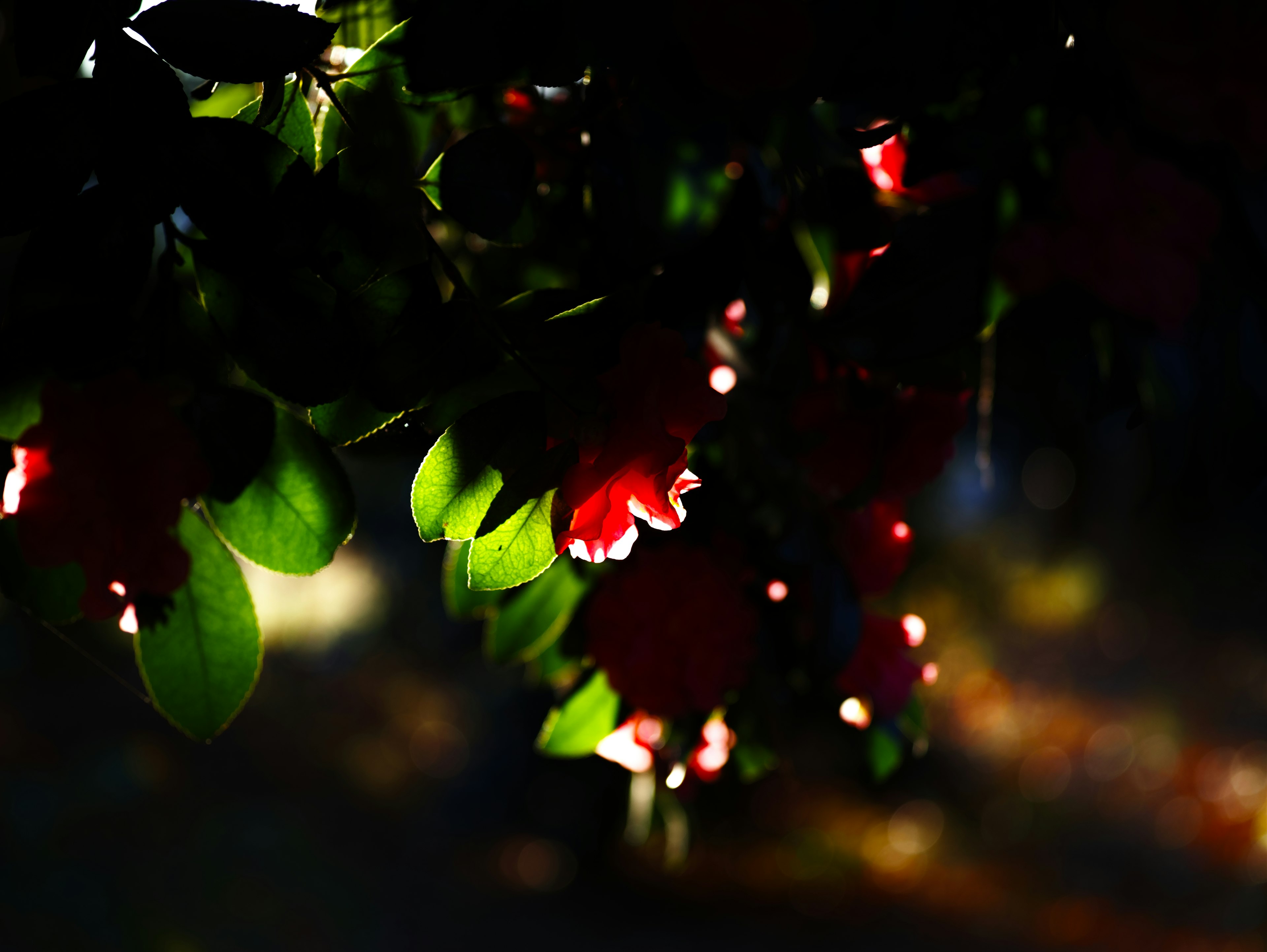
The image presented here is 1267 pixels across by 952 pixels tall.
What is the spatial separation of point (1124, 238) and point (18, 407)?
1.71ft

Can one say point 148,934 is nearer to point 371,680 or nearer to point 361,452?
point 371,680

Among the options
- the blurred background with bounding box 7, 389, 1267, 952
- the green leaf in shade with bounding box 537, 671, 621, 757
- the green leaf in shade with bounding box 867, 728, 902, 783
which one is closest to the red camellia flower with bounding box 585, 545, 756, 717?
the green leaf in shade with bounding box 537, 671, 621, 757

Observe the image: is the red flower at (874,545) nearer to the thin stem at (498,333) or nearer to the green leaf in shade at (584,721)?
the green leaf in shade at (584,721)

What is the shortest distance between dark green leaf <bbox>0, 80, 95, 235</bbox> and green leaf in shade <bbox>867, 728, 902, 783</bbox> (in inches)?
25.5

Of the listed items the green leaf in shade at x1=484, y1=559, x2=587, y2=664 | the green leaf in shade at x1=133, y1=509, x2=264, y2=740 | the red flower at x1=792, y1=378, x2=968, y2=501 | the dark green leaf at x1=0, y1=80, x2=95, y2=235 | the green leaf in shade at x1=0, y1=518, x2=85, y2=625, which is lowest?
the green leaf in shade at x1=484, y1=559, x2=587, y2=664

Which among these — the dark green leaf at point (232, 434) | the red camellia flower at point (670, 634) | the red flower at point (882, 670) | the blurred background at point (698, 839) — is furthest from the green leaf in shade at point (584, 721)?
the blurred background at point (698, 839)

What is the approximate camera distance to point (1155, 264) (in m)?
0.48

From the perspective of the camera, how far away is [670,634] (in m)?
0.63

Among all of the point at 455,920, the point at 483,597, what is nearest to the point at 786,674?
the point at 483,597

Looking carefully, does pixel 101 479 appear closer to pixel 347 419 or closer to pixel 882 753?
pixel 347 419

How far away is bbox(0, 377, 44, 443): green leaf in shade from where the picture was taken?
43 cm

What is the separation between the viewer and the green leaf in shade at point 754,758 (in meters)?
0.73

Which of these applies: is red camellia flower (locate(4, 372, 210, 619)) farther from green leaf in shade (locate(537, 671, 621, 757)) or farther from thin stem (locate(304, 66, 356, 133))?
green leaf in shade (locate(537, 671, 621, 757))

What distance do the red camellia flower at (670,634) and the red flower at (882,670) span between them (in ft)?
0.35
